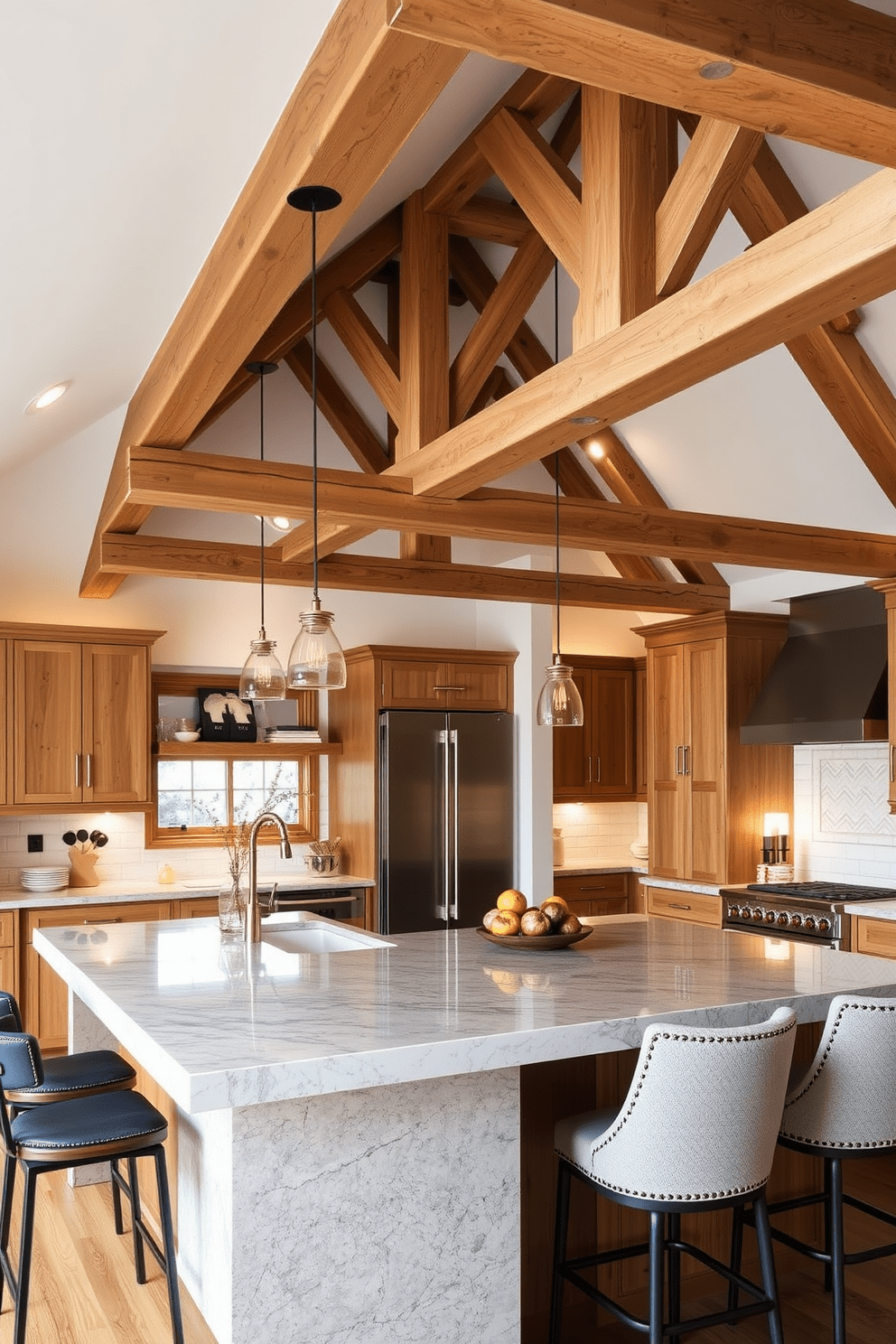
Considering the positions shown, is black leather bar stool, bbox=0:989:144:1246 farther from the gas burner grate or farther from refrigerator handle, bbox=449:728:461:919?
the gas burner grate

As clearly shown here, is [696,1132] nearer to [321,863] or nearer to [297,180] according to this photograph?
[297,180]

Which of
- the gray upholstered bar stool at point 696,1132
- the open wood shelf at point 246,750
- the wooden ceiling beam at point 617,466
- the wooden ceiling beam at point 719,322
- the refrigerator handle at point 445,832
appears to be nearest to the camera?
the wooden ceiling beam at point 719,322

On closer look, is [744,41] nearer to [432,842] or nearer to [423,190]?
[423,190]

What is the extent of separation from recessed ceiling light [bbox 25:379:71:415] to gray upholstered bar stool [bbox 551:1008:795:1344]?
136 inches

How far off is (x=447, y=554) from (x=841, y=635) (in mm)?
Answer: 2364

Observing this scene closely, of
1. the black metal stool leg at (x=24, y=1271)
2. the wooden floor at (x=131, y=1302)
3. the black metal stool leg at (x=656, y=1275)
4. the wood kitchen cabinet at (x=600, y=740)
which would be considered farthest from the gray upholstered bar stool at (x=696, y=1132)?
the wood kitchen cabinet at (x=600, y=740)

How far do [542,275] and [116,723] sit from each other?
3.43 meters

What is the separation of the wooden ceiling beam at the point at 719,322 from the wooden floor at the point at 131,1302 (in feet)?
8.34

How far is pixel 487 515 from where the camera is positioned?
4.52 metres

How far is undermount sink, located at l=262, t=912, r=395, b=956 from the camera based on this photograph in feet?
14.3

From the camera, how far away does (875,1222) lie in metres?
3.76

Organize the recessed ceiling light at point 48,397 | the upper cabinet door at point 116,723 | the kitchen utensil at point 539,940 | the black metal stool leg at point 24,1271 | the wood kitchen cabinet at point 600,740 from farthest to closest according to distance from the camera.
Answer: the wood kitchen cabinet at point 600,740
the upper cabinet door at point 116,723
the recessed ceiling light at point 48,397
the kitchen utensil at point 539,940
the black metal stool leg at point 24,1271

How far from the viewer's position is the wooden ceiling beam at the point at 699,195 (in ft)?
8.88

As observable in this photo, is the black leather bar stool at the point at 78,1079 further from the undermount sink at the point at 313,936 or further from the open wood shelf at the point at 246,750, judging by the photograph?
the open wood shelf at the point at 246,750
